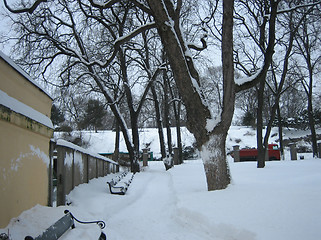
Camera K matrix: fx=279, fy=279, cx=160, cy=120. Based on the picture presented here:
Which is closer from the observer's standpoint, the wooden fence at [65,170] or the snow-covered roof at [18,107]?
the snow-covered roof at [18,107]

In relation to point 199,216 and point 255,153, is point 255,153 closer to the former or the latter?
point 255,153

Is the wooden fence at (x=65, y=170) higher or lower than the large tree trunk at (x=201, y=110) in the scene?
lower

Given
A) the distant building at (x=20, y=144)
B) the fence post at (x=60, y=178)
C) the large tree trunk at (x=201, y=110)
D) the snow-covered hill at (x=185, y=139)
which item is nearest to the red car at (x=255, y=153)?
the snow-covered hill at (x=185, y=139)

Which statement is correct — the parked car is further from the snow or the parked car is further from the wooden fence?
the wooden fence

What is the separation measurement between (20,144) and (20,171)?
37 cm

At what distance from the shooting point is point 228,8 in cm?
698

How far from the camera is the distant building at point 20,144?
329 cm

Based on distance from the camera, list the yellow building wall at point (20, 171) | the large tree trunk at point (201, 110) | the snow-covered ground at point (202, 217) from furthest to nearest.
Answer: the large tree trunk at point (201, 110)
the snow-covered ground at point (202, 217)
the yellow building wall at point (20, 171)

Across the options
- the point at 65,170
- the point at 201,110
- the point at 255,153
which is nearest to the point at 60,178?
the point at 65,170

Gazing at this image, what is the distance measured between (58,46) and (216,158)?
1142 cm

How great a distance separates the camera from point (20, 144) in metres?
3.82

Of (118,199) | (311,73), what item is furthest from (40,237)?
(311,73)

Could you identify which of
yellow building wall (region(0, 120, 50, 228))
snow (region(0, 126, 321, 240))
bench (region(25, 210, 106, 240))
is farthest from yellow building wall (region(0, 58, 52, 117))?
bench (region(25, 210, 106, 240))

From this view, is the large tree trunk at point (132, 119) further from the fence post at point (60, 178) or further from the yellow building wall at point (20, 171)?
the yellow building wall at point (20, 171)
